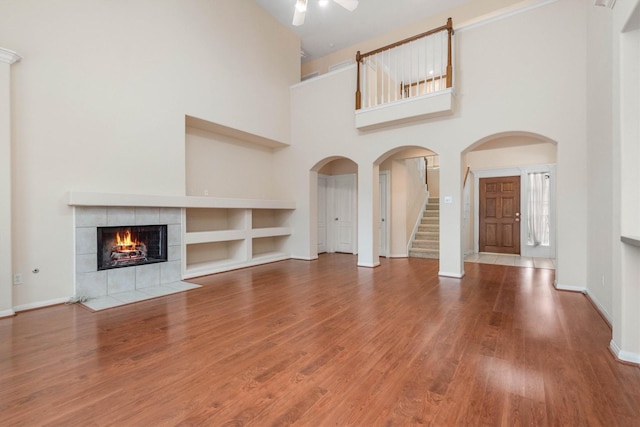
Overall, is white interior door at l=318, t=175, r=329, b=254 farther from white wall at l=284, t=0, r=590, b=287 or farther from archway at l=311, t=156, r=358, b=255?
white wall at l=284, t=0, r=590, b=287

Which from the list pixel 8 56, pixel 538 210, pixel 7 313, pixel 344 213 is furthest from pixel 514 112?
pixel 7 313

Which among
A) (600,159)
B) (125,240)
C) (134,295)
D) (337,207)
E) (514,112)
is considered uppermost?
(514,112)

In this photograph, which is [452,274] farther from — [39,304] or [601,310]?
[39,304]

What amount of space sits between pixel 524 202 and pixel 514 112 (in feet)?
13.1

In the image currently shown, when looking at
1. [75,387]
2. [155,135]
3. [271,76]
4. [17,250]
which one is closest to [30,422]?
[75,387]

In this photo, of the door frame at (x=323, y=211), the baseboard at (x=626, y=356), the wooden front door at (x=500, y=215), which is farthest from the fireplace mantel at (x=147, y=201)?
the wooden front door at (x=500, y=215)

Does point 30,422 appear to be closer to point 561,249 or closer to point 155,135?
point 155,135

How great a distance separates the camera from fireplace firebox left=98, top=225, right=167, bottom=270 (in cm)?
421

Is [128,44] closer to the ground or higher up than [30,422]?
higher up

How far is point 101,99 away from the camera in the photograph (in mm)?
4137

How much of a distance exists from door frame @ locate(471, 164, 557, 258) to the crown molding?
9.26m

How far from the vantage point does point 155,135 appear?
4.72 metres

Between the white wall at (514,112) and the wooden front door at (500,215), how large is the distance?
372 cm

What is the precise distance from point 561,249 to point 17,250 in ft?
23.4
